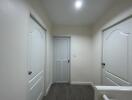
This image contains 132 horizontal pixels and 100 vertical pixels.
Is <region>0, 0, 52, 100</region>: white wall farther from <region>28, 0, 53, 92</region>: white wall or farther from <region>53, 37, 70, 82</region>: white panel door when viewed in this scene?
<region>53, 37, 70, 82</region>: white panel door

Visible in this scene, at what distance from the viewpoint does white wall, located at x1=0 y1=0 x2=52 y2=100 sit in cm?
99

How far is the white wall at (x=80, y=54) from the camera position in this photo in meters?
4.46

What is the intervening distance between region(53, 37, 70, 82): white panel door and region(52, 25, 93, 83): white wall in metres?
0.24

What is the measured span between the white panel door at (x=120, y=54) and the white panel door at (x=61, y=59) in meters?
2.08

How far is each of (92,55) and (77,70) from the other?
900 mm

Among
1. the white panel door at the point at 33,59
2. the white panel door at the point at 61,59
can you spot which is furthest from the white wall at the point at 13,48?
the white panel door at the point at 61,59

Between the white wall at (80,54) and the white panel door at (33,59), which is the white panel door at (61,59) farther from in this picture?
the white panel door at (33,59)

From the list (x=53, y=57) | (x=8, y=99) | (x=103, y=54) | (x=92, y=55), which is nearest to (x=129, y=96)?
(x=8, y=99)

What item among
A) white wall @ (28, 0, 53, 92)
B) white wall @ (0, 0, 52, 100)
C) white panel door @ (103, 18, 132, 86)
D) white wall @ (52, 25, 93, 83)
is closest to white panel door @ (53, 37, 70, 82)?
white wall @ (52, 25, 93, 83)

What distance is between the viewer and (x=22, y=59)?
143cm

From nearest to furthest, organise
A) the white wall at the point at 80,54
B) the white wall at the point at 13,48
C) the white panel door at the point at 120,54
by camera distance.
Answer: the white wall at the point at 13,48 < the white panel door at the point at 120,54 < the white wall at the point at 80,54

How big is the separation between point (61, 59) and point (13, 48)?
135 inches

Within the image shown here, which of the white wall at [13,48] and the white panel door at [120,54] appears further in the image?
the white panel door at [120,54]

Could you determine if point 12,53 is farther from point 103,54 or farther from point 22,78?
point 103,54
